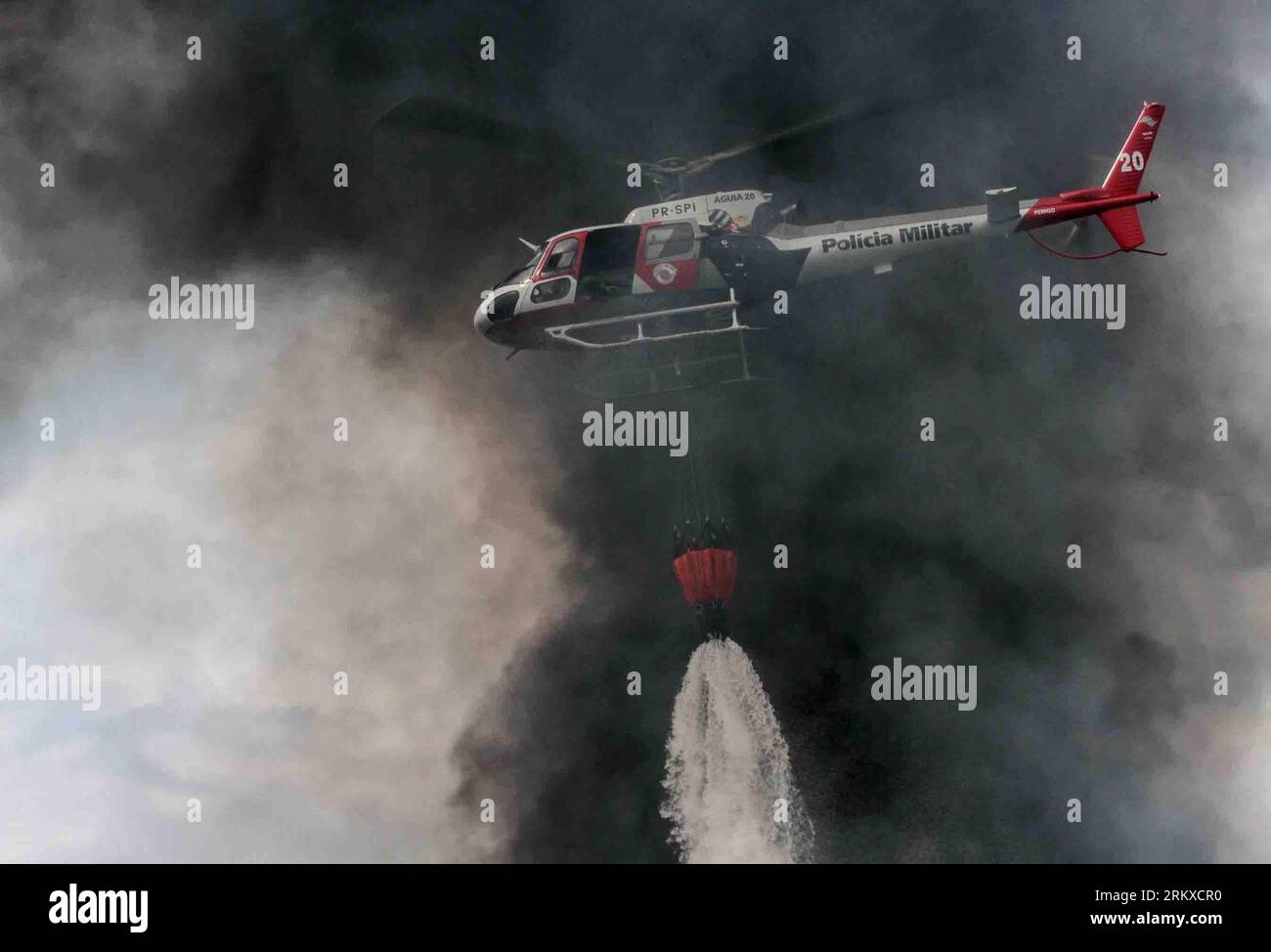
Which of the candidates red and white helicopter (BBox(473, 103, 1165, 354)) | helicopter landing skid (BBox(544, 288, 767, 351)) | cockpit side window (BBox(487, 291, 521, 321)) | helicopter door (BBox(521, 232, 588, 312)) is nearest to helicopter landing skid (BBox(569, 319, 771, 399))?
helicopter landing skid (BBox(544, 288, 767, 351))

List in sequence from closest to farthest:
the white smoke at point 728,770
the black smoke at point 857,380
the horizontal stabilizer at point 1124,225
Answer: the horizontal stabilizer at point 1124,225 → the white smoke at point 728,770 → the black smoke at point 857,380

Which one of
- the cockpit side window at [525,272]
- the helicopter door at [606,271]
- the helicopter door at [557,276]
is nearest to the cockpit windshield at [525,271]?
the cockpit side window at [525,272]

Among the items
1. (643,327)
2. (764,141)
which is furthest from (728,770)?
(764,141)

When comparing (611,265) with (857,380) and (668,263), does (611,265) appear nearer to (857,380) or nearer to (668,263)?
(668,263)

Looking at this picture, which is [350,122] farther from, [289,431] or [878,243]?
[878,243]

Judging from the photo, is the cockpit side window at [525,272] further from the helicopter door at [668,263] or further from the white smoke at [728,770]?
the white smoke at [728,770]
